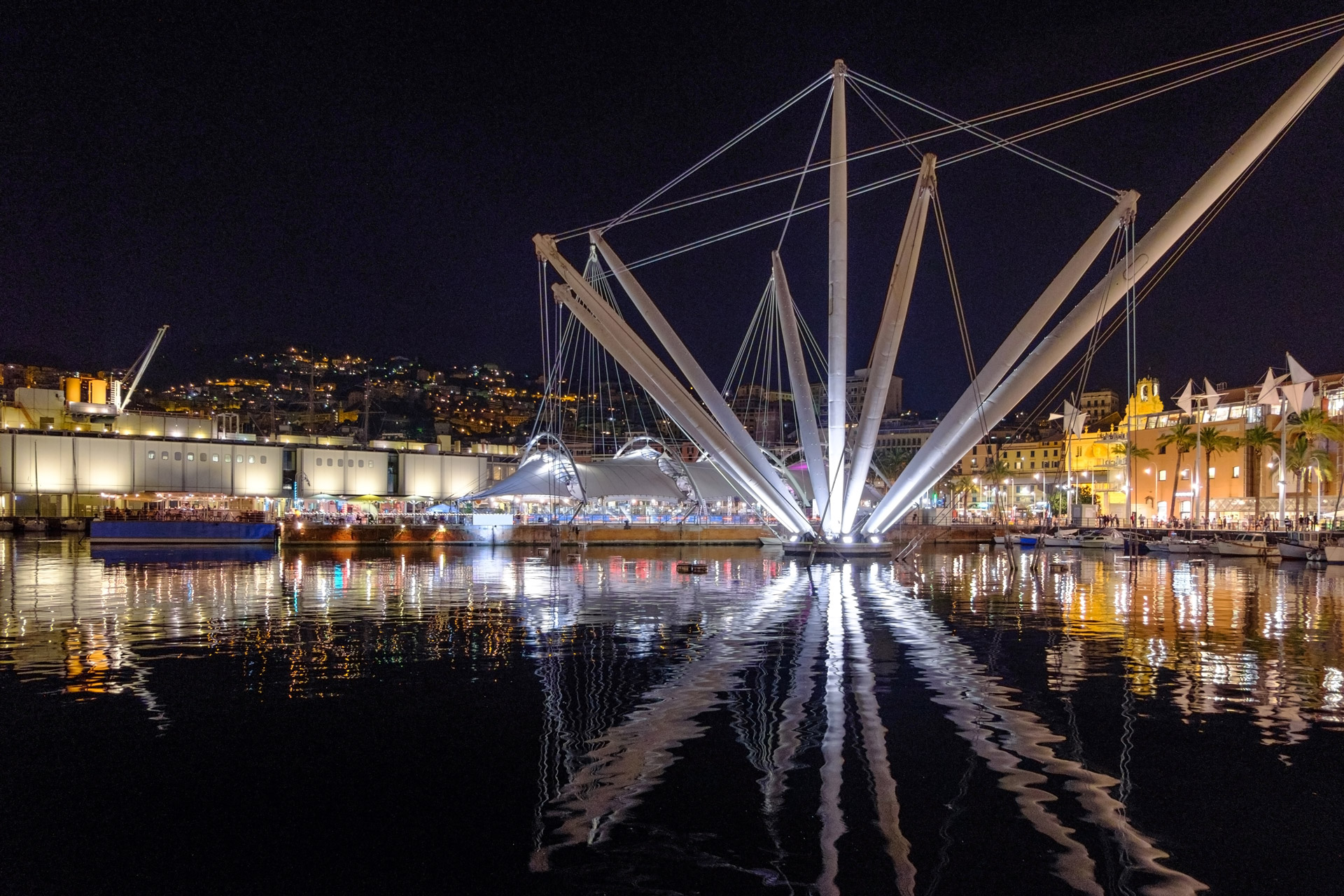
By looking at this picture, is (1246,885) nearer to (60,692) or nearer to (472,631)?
(60,692)

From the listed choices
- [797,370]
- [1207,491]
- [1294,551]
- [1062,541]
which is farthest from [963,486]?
[797,370]

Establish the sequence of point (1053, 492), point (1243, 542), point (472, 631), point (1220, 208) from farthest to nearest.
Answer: point (1053, 492), point (1243, 542), point (1220, 208), point (472, 631)

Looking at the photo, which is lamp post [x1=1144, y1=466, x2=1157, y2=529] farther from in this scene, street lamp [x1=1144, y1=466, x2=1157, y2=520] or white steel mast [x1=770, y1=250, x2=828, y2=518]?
white steel mast [x1=770, y1=250, x2=828, y2=518]

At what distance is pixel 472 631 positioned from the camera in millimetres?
19359

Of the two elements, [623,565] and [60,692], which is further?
[623,565]

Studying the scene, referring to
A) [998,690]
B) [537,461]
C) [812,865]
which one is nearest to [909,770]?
[812,865]

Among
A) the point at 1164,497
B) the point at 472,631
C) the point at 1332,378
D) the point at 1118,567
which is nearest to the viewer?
the point at 472,631

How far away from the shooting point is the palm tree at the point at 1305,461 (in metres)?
64.0

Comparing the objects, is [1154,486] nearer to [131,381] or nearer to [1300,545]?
[1300,545]

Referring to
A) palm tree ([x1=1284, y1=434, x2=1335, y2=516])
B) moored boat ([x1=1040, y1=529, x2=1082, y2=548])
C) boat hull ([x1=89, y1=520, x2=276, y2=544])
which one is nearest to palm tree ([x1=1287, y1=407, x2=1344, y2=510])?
palm tree ([x1=1284, y1=434, x2=1335, y2=516])

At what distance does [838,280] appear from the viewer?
142 feet

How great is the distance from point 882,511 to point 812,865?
125 ft

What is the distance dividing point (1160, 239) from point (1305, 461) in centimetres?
4335

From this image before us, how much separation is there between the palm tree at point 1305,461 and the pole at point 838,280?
37.1 metres
